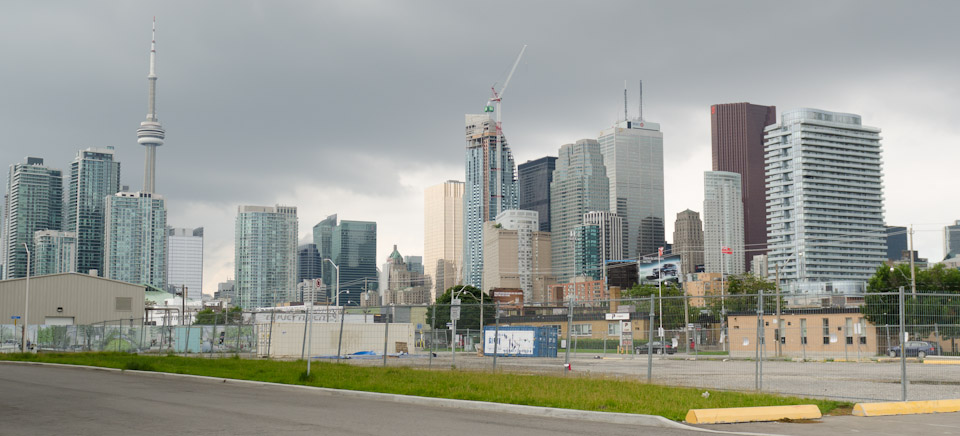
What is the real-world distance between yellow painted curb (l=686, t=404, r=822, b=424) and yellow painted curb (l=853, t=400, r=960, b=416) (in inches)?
47.7

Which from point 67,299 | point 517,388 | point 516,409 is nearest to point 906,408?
point 516,409

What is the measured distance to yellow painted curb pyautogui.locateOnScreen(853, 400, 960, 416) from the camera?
18.6 metres

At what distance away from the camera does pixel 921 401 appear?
1944 centimetres

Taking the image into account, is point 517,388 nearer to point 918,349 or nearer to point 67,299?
point 918,349

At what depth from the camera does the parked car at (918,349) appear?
25.2 metres

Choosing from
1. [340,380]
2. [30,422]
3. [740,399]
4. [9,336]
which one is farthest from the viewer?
[9,336]

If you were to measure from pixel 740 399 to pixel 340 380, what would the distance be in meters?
11.6

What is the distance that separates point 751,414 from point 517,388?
6.57 metres

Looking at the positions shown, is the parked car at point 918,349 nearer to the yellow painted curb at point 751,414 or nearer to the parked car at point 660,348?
the yellow painted curb at point 751,414

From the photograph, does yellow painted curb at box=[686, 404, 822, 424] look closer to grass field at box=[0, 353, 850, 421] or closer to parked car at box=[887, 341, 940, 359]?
grass field at box=[0, 353, 850, 421]

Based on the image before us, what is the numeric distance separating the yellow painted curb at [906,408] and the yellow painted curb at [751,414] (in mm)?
1212

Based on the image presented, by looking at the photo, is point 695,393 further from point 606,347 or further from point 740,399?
point 606,347

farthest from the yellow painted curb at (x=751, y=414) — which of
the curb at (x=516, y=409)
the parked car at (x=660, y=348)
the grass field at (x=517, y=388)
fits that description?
the parked car at (x=660, y=348)

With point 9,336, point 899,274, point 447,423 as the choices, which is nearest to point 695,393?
point 447,423
